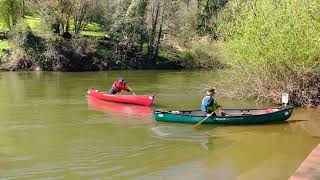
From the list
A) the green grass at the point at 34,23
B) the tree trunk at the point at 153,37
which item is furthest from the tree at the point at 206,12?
the green grass at the point at 34,23

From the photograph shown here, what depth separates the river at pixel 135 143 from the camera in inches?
520

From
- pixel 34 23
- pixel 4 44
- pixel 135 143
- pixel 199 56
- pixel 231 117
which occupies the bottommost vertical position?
pixel 135 143

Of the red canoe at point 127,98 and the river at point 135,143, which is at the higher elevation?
the red canoe at point 127,98

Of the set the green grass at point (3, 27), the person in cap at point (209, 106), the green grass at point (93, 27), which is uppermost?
the green grass at point (93, 27)

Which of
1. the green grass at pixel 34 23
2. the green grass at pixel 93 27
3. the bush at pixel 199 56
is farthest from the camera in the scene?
the green grass at pixel 93 27

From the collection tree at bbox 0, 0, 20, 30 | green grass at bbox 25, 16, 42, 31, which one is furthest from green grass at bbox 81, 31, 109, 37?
tree at bbox 0, 0, 20, 30

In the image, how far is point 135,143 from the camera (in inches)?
643

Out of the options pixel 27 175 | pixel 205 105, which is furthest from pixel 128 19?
pixel 27 175

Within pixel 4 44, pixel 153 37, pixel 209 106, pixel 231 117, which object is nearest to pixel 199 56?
pixel 153 37

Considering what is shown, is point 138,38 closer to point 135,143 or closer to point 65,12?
point 65,12

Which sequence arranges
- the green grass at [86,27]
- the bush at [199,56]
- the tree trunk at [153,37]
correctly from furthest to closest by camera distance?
the tree trunk at [153,37], the bush at [199,56], the green grass at [86,27]

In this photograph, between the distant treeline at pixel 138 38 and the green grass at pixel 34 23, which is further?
the green grass at pixel 34 23

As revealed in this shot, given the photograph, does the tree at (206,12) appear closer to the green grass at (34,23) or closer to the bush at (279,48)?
the green grass at (34,23)

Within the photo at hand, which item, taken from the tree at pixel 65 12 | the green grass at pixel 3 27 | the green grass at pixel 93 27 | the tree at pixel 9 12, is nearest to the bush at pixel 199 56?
the green grass at pixel 93 27
